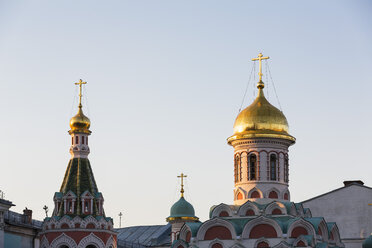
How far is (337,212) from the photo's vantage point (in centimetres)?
5975

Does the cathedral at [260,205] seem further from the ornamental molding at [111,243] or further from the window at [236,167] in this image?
the ornamental molding at [111,243]

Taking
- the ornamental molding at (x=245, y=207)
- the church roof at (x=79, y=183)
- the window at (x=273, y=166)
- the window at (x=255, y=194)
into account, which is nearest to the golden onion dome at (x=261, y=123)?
the window at (x=273, y=166)

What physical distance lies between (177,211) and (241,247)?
15.7 metres

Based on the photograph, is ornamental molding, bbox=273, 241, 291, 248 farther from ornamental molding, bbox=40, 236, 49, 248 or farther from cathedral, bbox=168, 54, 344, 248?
ornamental molding, bbox=40, 236, 49, 248

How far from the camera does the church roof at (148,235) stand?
71750 millimetres

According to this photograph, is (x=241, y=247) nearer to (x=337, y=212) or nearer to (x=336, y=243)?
(x=336, y=243)

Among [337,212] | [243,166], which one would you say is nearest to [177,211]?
[337,212]

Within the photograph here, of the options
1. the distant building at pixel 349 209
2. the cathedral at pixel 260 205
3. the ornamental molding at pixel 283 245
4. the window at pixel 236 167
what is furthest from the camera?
the distant building at pixel 349 209

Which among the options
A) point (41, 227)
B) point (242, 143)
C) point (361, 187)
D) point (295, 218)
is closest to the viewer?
point (295, 218)

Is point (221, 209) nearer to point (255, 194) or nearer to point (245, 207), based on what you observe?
point (245, 207)

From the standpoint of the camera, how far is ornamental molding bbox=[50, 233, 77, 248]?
158ft

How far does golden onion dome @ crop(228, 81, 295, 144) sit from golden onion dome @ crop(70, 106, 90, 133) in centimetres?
814

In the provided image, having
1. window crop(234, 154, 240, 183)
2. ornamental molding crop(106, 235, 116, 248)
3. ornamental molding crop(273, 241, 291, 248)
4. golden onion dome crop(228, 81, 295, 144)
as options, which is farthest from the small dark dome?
ornamental molding crop(273, 241, 291, 248)

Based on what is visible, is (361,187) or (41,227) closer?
(41,227)
